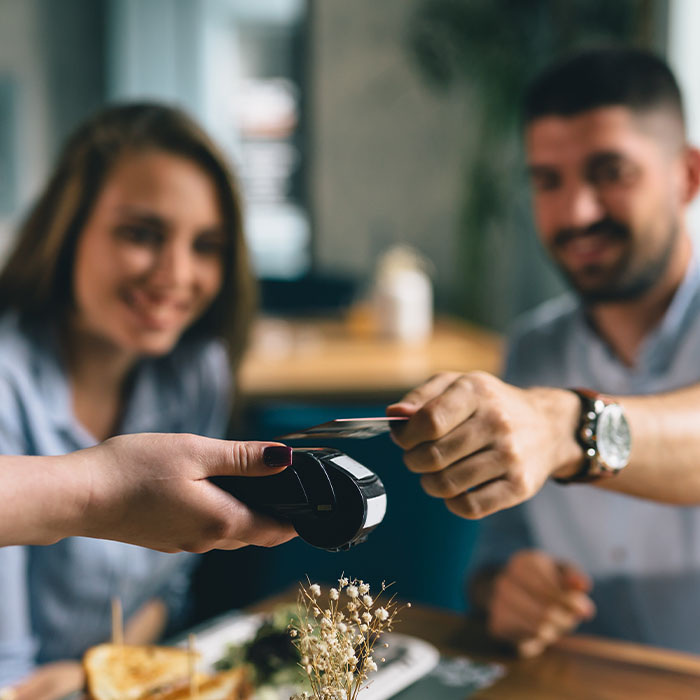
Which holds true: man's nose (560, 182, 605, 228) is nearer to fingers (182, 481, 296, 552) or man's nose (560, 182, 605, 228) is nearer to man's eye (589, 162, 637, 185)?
man's eye (589, 162, 637, 185)

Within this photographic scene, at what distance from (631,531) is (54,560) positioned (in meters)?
0.96

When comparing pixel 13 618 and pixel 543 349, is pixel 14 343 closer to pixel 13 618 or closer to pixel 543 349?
pixel 13 618

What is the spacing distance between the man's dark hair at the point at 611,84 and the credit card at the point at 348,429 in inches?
34.4

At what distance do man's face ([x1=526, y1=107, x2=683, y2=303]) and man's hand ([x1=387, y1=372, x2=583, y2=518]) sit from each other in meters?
0.72

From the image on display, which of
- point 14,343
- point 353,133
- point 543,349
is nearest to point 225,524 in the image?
point 14,343

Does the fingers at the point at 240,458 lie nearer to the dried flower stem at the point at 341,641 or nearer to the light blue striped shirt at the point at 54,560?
the dried flower stem at the point at 341,641

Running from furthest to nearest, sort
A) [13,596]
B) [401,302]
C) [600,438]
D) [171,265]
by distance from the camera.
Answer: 1. [401,302]
2. [171,265]
3. [13,596]
4. [600,438]

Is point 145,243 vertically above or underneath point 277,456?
above

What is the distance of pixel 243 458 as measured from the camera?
1.95 feet

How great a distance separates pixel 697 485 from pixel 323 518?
531 mm

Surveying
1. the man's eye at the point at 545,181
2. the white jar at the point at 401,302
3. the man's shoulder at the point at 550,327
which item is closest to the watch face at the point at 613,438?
the man's eye at the point at 545,181

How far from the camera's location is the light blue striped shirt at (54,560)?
1.25 m

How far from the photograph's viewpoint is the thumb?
0.59 metres

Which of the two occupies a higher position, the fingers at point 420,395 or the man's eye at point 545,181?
the man's eye at point 545,181
